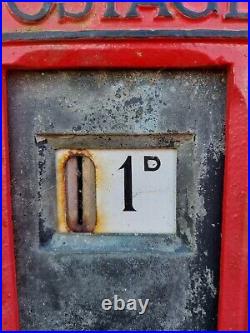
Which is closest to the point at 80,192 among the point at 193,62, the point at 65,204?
the point at 65,204

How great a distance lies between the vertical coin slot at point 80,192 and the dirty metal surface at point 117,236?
3cm

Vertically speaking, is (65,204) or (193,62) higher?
(193,62)

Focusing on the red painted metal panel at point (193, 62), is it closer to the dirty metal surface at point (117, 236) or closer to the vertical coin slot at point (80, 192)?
the dirty metal surface at point (117, 236)

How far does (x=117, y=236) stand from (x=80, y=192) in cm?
12

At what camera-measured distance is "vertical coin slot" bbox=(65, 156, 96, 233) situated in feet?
3.20

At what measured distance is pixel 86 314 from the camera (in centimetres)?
103

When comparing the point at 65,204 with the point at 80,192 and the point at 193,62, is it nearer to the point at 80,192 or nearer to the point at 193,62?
the point at 80,192

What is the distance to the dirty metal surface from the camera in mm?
939

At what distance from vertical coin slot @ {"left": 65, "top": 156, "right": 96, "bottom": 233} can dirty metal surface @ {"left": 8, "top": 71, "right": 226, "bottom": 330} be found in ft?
0.11

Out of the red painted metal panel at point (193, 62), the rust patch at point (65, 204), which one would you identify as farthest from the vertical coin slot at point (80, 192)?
the red painted metal panel at point (193, 62)

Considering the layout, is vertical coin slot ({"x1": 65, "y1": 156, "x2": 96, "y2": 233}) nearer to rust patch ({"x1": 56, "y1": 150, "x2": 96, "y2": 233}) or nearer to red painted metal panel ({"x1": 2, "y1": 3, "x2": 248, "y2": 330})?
rust patch ({"x1": 56, "y1": 150, "x2": 96, "y2": 233})

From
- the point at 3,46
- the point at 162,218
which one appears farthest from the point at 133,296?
the point at 3,46

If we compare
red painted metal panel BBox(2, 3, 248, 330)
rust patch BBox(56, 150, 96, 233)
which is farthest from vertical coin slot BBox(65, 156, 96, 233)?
red painted metal panel BBox(2, 3, 248, 330)

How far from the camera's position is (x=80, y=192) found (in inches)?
38.8
